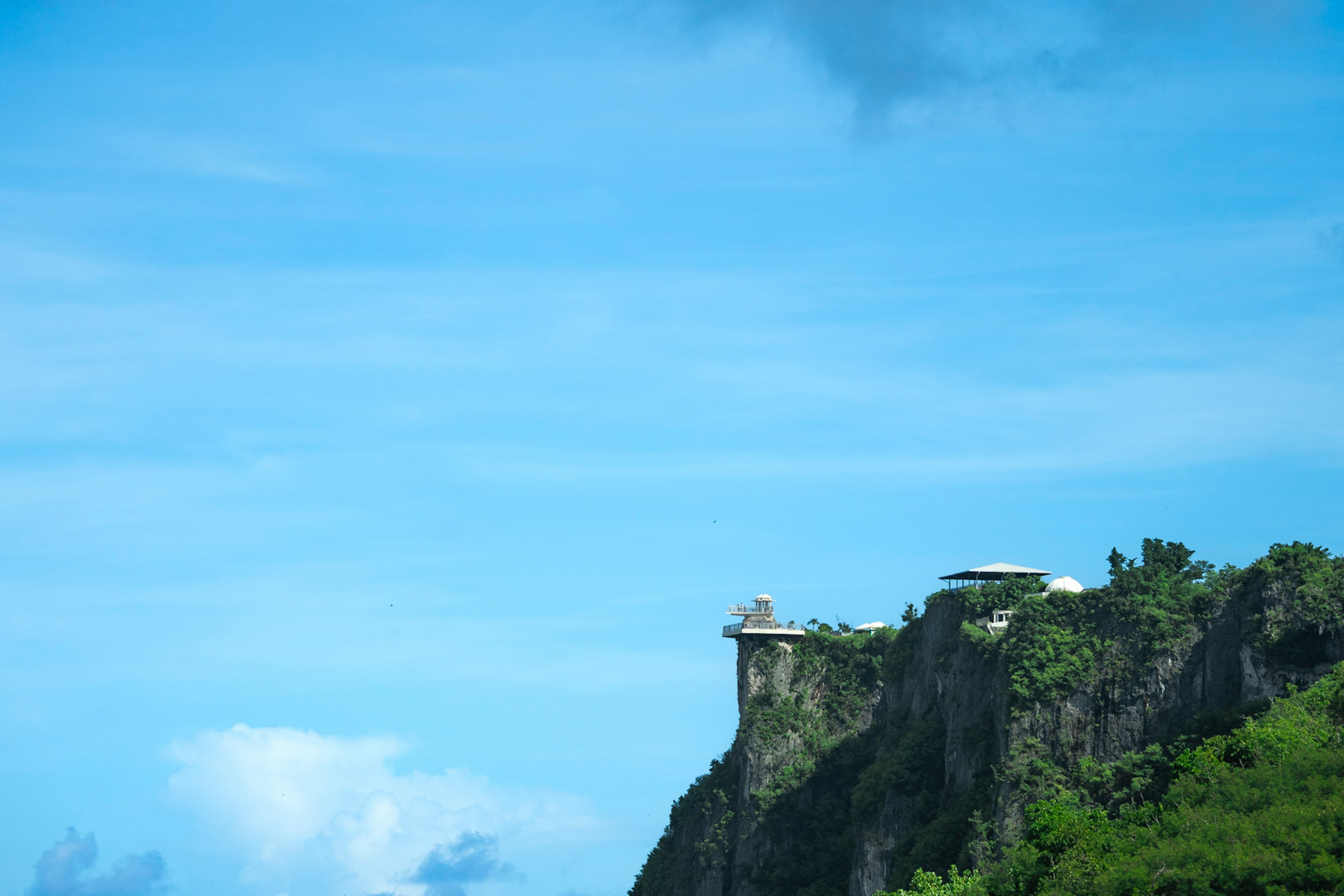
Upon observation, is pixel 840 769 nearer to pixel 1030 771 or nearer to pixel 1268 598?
pixel 1030 771

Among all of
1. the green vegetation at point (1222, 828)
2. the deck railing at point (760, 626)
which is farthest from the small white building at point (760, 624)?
the green vegetation at point (1222, 828)

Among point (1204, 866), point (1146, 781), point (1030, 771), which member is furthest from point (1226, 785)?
point (1030, 771)

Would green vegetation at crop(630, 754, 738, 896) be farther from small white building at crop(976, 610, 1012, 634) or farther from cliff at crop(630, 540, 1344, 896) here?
small white building at crop(976, 610, 1012, 634)

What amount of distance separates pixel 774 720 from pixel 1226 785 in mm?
63392

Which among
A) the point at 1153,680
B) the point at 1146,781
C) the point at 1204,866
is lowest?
the point at 1204,866

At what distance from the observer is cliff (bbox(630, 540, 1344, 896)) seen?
86625mm

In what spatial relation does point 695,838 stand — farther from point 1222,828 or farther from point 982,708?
point 1222,828

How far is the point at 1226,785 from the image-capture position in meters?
72.0

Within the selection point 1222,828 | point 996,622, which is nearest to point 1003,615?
point 996,622

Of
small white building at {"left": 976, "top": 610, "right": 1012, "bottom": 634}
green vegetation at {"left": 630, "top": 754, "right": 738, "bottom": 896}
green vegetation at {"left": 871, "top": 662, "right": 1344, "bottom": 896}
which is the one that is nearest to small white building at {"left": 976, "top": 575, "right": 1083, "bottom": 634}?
small white building at {"left": 976, "top": 610, "right": 1012, "bottom": 634}

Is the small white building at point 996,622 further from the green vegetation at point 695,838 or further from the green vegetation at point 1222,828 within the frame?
the green vegetation at point 695,838

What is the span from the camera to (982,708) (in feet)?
337

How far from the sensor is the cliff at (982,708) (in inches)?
3410

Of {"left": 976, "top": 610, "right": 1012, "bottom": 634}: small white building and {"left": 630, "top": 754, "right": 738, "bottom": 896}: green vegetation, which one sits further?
{"left": 630, "top": 754, "right": 738, "bottom": 896}: green vegetation
